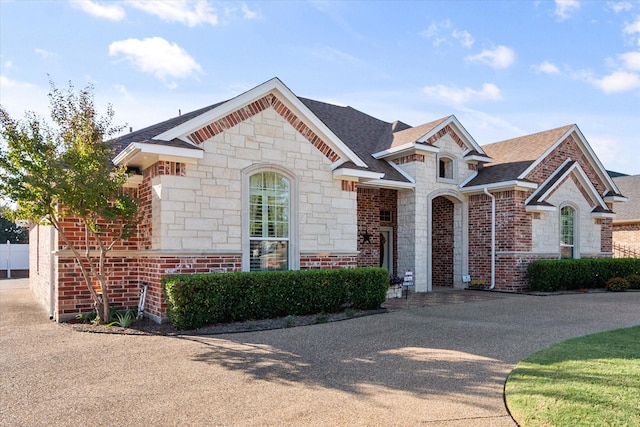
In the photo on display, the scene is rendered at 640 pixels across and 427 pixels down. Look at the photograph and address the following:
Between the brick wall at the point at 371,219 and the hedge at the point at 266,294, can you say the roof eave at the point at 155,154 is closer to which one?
the hedge at the point at 266,294

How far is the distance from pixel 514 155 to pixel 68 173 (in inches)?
620

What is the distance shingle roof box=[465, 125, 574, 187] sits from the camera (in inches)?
664

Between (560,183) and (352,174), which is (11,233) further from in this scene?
(560,183)

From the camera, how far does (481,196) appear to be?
1731 cm

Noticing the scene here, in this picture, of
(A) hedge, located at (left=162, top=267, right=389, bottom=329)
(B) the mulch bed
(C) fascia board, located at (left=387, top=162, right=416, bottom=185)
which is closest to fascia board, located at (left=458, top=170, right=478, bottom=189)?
(C) fascia board, located at (left=387, top=162, right=416, bottom=185)

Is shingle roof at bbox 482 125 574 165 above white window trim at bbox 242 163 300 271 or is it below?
above

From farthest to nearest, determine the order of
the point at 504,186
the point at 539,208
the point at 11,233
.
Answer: the point at 11,233
the point at 539,208
the point at 504,186

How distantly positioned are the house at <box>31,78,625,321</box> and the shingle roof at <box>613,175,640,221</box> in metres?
8.90

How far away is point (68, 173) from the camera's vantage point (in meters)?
8.80

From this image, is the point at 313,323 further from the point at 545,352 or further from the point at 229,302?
the point at 545,352

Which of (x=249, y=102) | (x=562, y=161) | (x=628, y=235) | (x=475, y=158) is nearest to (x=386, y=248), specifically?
(x=475, y=158)

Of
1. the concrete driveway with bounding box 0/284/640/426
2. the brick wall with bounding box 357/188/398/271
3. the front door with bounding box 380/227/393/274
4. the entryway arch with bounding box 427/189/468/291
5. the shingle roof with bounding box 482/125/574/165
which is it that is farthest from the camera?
the shingle roof with bounding box 482/125/574/165

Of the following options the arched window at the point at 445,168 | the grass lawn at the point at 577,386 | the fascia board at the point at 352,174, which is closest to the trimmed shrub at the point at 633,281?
the arched window at the point at 445,168

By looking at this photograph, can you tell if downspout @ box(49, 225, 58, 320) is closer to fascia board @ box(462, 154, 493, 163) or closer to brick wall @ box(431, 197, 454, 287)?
brick wall @ box(431, 197, 454, 287)
